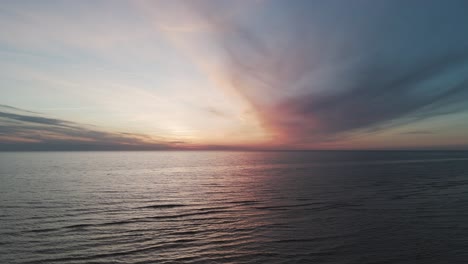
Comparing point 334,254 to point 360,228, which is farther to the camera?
point 360,228

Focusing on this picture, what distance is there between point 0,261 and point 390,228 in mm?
38017

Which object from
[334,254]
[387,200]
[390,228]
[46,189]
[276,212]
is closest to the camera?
[334,254]

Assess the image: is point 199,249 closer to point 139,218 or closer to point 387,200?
point 139,218

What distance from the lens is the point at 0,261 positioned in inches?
894

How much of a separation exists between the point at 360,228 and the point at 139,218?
1102 inches

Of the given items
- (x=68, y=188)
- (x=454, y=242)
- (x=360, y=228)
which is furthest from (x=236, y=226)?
(x=68, y=188)

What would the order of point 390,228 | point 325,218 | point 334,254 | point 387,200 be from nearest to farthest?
point 334,254 → point 390,228 → point 325,218 → point 387,200

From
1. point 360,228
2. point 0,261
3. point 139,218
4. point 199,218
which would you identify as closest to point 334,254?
point 360,228

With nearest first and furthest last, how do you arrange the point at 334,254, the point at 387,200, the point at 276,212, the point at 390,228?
the point at 334,254, the point at 390,228, the point at 276,212, the point at 387,200

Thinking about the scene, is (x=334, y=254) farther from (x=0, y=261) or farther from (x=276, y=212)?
(x=0, y=261)

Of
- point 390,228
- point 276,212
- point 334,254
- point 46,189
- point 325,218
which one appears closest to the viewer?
point 334,254

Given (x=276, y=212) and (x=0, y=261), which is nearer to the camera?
(x=0, y=261)

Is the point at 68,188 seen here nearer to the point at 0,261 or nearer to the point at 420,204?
the point at 0,261

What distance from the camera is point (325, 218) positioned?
36.2 m
